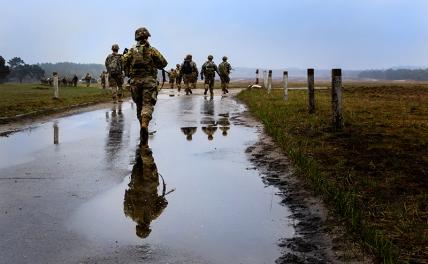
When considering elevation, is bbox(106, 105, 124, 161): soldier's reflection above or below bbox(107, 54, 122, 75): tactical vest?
below

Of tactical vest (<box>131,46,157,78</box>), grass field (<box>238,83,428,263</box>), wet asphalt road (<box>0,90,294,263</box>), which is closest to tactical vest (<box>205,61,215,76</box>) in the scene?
grass field (<box>238,83,428,263</box>)

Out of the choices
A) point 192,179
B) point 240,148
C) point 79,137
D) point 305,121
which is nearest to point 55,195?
point 192,179

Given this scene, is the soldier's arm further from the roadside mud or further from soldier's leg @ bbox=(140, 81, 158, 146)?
the roadside mud

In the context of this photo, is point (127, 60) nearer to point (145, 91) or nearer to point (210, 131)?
point (145, 91)

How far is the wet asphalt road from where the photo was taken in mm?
5062

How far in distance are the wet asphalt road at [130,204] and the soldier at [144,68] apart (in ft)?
3.24

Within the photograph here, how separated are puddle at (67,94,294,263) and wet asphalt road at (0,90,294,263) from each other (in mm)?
12

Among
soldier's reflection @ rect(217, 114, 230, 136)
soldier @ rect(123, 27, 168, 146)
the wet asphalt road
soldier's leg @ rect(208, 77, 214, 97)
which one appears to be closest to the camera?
the wet asphalt road

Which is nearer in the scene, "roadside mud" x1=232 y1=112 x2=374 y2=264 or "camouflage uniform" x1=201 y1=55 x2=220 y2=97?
"roadside mud" x1=232 y1=112 x2=374 y2=264

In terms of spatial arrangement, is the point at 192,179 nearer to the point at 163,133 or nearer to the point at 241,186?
the point at 241,186

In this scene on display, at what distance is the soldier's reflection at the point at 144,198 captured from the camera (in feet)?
19.9

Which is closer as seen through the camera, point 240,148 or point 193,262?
point 193,262

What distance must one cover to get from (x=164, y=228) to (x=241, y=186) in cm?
223

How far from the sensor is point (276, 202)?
6.88 metres
